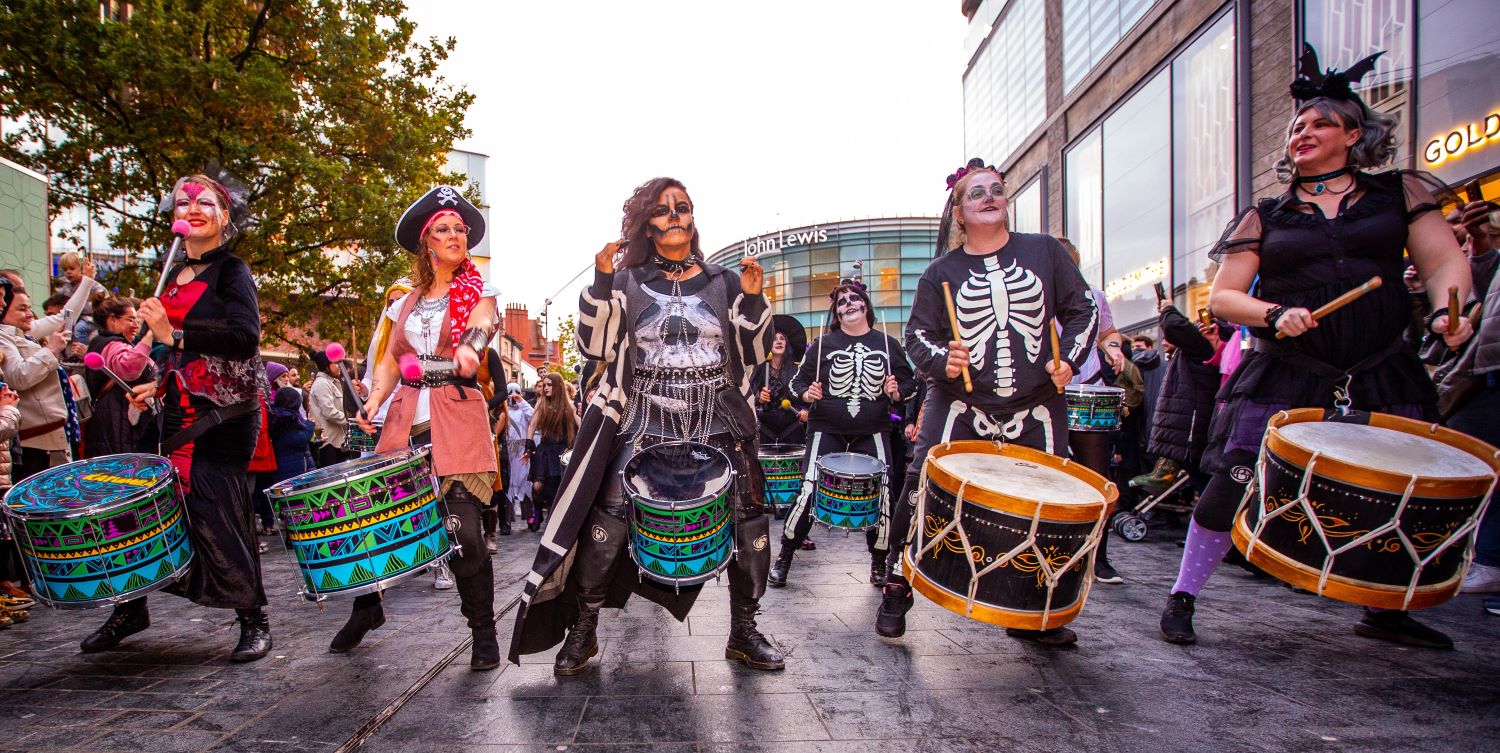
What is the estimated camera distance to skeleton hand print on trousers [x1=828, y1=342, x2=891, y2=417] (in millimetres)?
5797

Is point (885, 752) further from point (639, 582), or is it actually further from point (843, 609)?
point (843, 609)

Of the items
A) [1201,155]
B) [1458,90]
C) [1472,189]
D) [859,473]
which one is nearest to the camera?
[859,473]

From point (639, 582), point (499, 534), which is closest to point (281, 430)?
point (499, 534)

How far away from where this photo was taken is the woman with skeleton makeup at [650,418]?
3.30m

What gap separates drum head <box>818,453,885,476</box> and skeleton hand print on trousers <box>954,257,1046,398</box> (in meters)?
1.70

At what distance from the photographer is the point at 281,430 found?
30.1 ft

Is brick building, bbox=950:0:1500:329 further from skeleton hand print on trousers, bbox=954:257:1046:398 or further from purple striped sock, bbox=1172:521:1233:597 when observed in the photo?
skeleton hand print on trousers, bbox=954:257:1046:398

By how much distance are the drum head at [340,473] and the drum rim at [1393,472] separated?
130 inches

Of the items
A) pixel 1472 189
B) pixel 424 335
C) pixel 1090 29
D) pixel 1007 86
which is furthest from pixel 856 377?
pixel 1007 86

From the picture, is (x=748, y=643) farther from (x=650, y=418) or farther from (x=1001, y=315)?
(x=1001, y=315)

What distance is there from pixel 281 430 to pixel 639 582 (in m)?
7.47

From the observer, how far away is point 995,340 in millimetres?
3676

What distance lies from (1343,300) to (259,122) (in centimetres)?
1498

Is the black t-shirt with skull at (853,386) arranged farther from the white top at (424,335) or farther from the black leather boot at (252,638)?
the black leather boot at (252,638)
